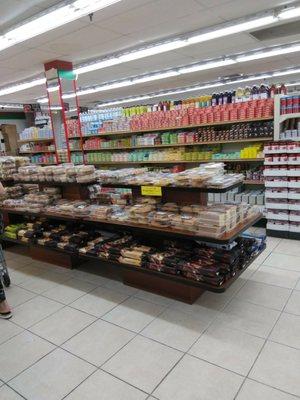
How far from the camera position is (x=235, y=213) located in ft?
10.3

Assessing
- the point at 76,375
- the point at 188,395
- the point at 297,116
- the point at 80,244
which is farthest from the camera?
the point at 297,116

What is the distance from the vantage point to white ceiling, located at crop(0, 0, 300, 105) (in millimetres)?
4777

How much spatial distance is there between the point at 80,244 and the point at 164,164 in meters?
3.65

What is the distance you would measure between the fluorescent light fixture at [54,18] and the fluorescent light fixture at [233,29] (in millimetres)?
2596

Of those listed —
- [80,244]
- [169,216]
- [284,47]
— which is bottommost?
[80,244]

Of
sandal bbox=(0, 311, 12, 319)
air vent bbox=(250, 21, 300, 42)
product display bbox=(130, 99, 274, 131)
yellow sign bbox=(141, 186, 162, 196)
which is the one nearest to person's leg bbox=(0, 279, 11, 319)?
sandal bbox=(0, 311, 12, 319)

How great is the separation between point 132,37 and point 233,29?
1952 millimetres

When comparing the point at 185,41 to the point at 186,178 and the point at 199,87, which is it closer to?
the point at 186,178

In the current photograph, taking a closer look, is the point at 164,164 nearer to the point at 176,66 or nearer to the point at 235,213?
the point at 176,66

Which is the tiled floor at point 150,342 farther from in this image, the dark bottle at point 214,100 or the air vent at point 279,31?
the air vent at point 279,31

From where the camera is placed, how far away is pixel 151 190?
3.41 meters

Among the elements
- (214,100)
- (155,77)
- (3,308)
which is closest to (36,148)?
(155,77)

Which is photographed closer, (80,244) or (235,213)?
(235,213)

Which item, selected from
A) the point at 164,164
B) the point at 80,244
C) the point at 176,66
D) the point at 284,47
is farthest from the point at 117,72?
the point at 80,244
